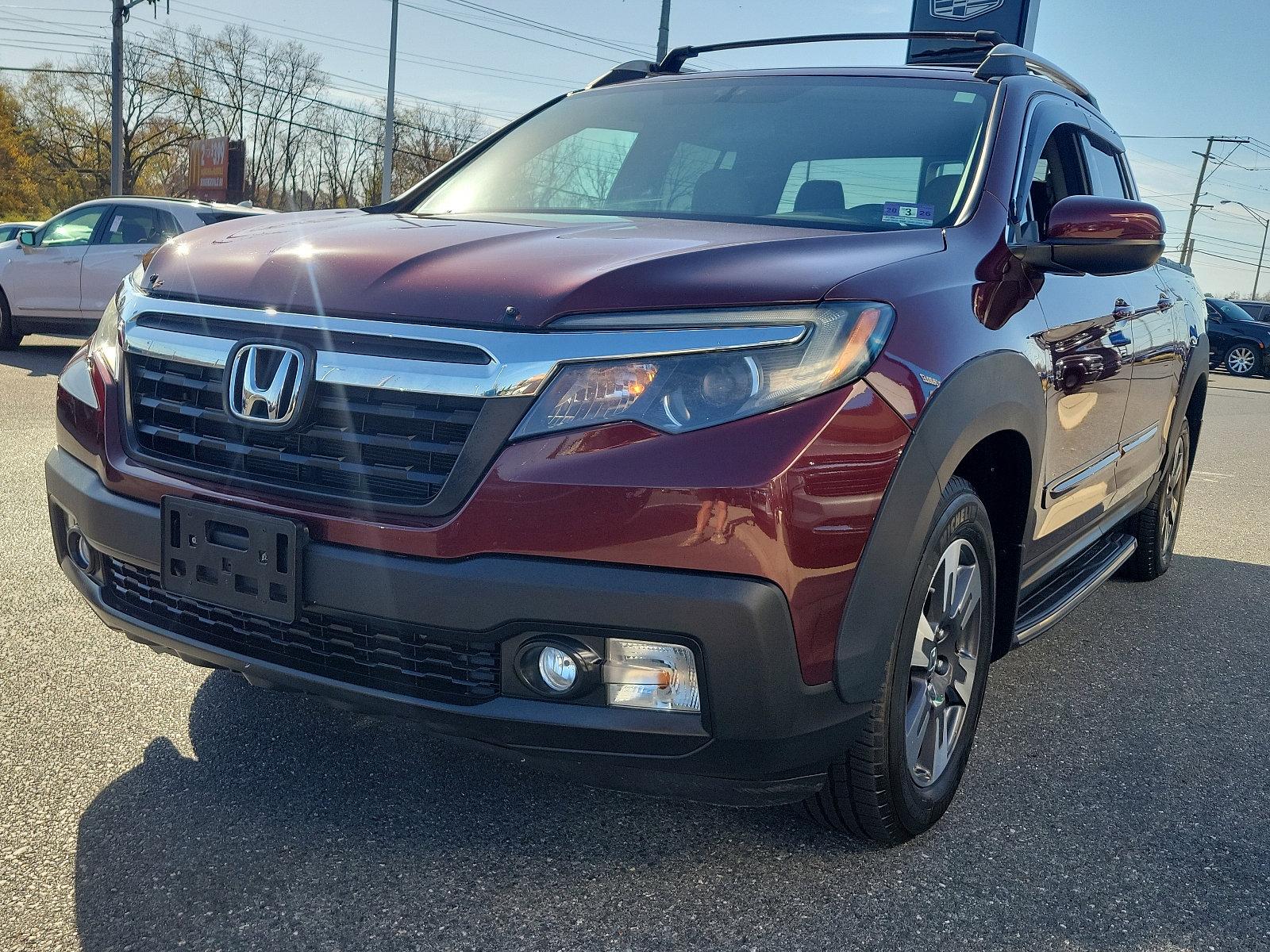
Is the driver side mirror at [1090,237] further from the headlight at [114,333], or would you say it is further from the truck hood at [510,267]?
the headlight at [114,333]

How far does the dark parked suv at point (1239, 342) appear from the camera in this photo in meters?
26.7

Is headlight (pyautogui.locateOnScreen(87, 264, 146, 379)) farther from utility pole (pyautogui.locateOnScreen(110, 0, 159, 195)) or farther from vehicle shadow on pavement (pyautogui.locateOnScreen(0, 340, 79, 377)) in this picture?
utility pole (pyautogui.locateOnScreen(110, 0, 159, 195))

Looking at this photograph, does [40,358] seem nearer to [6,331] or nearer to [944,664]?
[6,331]

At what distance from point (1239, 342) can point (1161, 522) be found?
2458 centimetres

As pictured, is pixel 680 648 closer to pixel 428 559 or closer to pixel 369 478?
pixel 428 559

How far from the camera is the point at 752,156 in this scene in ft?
11.0

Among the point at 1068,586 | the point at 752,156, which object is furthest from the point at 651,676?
the point at 1068,586

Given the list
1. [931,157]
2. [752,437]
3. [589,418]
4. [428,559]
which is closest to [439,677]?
[428,559]

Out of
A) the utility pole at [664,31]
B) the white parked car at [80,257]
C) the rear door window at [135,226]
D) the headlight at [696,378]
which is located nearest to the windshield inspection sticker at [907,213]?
the headlight at [696,378]

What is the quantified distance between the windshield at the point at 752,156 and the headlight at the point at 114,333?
92 centimetres

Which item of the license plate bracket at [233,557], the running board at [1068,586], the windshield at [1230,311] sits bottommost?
the windshield at [1230,311]

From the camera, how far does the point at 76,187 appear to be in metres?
62.5

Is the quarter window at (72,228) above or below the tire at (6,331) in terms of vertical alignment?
above

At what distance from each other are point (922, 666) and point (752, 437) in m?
0.83
